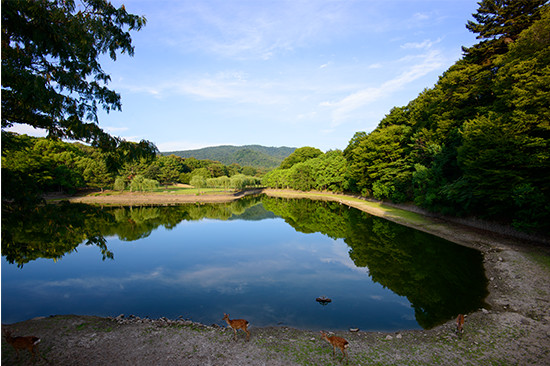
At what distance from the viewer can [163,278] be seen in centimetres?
1680

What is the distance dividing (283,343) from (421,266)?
42.3 feet

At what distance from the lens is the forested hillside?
17.6 meters

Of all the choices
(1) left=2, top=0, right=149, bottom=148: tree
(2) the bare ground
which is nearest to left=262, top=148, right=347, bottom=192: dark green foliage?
(2) the bare ground

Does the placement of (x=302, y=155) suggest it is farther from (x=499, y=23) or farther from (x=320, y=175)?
(x=499, y=23)

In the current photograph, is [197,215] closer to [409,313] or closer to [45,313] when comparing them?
[45,313]

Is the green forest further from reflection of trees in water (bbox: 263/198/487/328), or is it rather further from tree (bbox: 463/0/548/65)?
reflection of trees in water (bbox: 263/198/487/328)

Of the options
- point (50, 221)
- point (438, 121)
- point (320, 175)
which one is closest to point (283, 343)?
point (50, 221)

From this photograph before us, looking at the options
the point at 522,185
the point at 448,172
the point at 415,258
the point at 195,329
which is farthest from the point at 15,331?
the point at 448,172

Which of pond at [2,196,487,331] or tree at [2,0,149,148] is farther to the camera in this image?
pond at [2,196,487,331]

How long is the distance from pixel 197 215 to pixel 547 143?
134ft

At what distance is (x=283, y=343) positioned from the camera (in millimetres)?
9148

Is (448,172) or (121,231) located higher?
(448,172)

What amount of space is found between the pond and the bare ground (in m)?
1.32

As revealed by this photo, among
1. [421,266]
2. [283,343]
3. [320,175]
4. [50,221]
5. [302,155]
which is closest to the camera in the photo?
[50,221]
